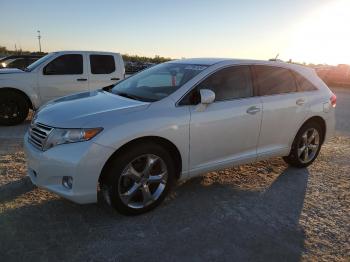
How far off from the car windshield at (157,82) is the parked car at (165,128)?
2cm

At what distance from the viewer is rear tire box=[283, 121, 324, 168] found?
217 inches

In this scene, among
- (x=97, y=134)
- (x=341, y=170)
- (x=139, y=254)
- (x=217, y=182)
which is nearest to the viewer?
(x=139, y=254)

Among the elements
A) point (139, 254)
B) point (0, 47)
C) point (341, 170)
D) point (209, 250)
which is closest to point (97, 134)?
point (139, 254)

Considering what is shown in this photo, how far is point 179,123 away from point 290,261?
5.62 feet

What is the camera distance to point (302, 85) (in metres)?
5.49

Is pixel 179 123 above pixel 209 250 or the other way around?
above

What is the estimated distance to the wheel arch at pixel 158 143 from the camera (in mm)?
3664

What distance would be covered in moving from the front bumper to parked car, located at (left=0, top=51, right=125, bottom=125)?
5.41 meters

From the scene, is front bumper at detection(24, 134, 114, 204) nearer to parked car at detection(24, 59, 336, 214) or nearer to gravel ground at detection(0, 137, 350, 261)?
parked car at detection(24, 59, 336, 214)

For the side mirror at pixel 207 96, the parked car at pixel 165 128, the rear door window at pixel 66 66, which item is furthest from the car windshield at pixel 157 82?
the rear door window at pixel 66 66

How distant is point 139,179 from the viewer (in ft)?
12.8

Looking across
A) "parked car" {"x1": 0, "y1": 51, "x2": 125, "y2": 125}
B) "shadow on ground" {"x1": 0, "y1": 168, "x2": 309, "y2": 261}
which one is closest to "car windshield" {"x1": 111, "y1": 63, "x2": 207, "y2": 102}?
"shadow on ground" {"x1": 0, "y1": 168, "x2": 309, "y2": 261}

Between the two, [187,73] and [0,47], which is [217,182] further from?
[0,47]

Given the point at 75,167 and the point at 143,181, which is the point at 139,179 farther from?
the point at 75,167
